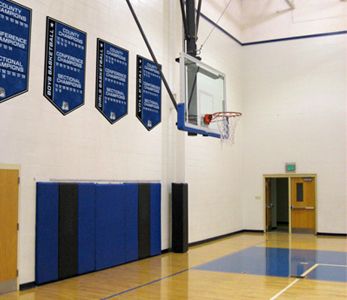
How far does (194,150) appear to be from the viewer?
1503 cm

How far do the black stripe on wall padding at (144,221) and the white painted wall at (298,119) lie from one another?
741 centimetres

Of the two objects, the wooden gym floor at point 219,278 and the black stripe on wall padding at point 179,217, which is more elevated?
the black stripe on wall padding at point 179,217

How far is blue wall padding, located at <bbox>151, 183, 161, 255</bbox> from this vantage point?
1263 centimetres

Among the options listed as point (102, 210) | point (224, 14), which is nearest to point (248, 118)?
point (224, 14)

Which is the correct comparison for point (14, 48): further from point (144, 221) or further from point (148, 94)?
point (144, 221)

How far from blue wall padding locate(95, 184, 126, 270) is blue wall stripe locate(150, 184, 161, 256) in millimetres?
1329

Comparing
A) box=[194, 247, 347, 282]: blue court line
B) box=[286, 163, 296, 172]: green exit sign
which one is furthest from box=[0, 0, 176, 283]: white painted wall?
box=[286, 163, 296, 172]: green exit sign

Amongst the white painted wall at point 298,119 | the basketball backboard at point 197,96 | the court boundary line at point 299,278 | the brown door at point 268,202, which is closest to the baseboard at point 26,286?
the basketball backboard at point 197,96

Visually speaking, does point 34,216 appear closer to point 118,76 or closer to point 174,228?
point 118,76

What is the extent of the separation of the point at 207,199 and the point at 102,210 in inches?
231

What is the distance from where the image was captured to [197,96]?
10742 millimetres

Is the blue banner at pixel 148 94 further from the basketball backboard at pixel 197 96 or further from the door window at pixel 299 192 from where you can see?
the door window at pixel 299 192

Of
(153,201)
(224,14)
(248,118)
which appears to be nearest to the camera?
(153,201)

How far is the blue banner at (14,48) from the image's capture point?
8445 mm
